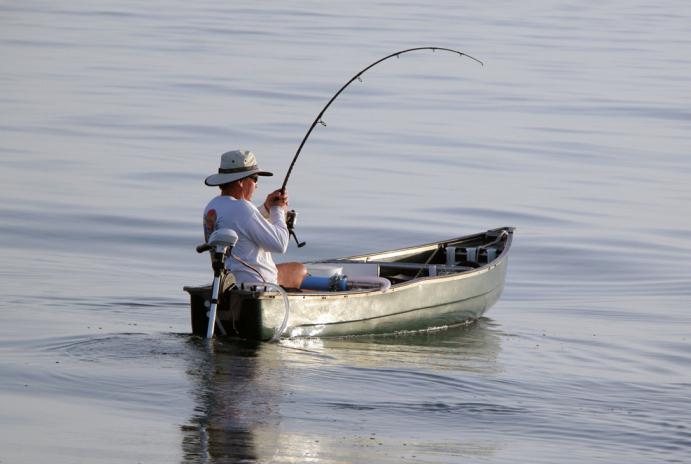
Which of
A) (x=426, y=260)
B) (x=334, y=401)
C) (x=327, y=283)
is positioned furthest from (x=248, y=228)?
(x=426, y=260)

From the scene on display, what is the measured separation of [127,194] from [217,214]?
8.92 metres

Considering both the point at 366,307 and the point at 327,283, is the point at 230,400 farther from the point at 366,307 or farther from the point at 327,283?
the point at 327,283

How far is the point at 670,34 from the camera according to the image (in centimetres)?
4906

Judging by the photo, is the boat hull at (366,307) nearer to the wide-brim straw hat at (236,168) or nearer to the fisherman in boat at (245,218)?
the fisherman in boat at (245,218)

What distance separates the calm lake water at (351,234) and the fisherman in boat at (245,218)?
0.61 meters

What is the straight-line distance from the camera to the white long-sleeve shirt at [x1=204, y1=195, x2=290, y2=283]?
11.0m

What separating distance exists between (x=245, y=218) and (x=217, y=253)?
554mm

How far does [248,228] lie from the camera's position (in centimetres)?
1105

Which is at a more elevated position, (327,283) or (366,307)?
(327,283)

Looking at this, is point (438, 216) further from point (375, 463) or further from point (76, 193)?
point (375, 463)

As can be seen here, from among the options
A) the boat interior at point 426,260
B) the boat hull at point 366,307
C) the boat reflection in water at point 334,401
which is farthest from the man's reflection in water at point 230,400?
the boat interior at point 426,260

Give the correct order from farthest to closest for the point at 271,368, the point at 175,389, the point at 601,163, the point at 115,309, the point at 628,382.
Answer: the point at 601,163 → the point at 115,309 → the point at 628,382 → the point at 271,368 → the point at 175,389

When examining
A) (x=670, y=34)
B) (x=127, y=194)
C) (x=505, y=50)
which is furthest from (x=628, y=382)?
(x=670, y=34)

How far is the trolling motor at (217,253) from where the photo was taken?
1046 centimetres
